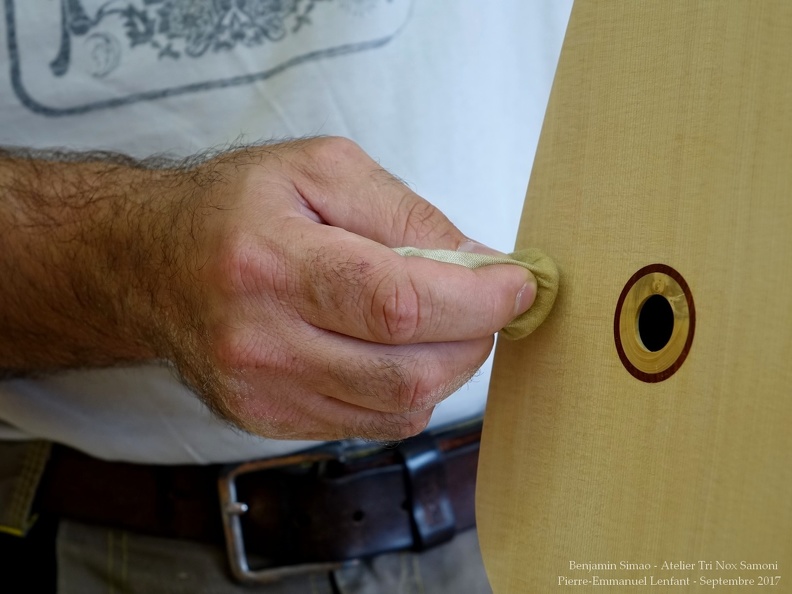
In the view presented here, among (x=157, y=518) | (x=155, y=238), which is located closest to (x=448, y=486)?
(x=157, y=518)

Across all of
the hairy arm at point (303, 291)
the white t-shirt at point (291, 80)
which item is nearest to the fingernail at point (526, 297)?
the hairy arm at point (303, 291)

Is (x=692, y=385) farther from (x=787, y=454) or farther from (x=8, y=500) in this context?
(x=8, y=500)

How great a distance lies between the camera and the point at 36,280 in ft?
2.46

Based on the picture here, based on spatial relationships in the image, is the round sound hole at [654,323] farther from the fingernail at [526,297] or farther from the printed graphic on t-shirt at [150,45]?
the printed graphic on t-shirt at [150,45]

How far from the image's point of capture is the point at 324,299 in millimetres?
491

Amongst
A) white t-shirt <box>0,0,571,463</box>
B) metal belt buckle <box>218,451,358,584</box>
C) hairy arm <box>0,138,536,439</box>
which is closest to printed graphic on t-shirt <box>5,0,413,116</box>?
white t-shirt <box>0,0,571,463</box>

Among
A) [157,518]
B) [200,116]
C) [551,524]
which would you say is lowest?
[157,518]

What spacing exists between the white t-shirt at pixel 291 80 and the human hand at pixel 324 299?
0.22m

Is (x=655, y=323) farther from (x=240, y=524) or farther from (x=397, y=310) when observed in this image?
(x=240, y=524)

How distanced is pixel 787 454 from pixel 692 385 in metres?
0.07

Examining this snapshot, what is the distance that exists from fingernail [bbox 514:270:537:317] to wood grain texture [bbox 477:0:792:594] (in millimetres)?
26

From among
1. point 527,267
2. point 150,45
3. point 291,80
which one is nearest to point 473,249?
point 527,267

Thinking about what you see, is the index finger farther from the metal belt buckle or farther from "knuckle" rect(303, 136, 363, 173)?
the metal belt buckle

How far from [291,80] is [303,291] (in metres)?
0.36
